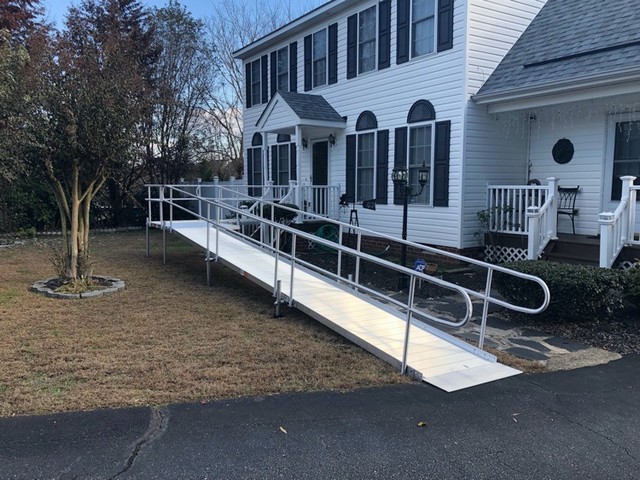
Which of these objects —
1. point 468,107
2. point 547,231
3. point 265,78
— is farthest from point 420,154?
point 265,78

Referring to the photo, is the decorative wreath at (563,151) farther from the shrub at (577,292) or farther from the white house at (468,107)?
the shrub at (577,292)

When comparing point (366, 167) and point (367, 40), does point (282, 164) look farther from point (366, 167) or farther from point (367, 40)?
point (367, 40)

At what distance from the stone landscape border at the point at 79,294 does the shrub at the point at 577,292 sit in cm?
551

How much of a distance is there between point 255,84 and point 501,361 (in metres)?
14.0

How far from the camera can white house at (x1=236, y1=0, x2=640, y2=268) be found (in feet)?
28.8

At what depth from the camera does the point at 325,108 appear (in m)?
13.1

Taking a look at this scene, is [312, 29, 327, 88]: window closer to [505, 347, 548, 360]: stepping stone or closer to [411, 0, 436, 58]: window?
[411, 0, 436, 58]: window

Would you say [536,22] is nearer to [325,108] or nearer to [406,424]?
[325,108]

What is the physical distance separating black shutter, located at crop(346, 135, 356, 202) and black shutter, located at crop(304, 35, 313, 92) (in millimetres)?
2442

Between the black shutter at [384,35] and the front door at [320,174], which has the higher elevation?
the black shutter at [384,35]

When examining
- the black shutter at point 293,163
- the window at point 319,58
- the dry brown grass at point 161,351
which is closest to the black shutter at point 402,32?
the window at point 319,58

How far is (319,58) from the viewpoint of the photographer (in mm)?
13703

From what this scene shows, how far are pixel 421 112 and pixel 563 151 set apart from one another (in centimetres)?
288

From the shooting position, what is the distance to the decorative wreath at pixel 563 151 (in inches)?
377
